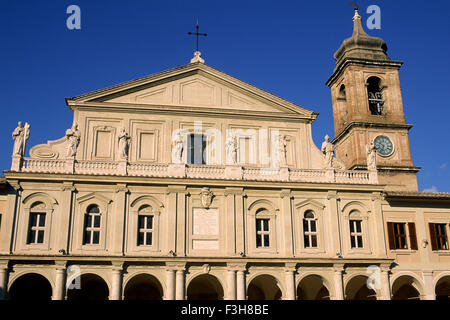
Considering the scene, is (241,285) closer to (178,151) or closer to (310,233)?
(310,233)

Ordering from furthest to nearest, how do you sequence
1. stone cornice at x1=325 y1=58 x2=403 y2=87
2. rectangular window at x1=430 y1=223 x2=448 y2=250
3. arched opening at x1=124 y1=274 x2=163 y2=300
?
1. stone cornice at x1=325 y1=58 x2=403 y2=87
2. rectangular window at x1=430 y1=223 x2=448 y2=250
3. arched opening at x1=124 y1=274 x2=163 y2=300

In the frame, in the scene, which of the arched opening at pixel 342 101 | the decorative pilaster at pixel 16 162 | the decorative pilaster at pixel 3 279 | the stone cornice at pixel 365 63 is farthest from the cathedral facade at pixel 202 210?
the arched opening at pixel 342 101

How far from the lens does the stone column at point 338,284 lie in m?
28.1

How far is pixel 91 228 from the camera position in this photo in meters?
27.4

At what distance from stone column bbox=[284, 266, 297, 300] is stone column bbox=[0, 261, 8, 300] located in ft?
47.0

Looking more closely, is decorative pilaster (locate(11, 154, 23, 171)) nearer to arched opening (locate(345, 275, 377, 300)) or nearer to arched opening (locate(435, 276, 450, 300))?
arched opening (locate(345, 275, 377, 300))

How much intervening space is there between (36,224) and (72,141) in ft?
15.9

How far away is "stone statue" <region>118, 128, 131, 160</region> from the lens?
93.8 ft

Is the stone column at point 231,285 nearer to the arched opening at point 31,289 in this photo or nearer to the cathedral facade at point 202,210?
the cathedral facade at point 202,210

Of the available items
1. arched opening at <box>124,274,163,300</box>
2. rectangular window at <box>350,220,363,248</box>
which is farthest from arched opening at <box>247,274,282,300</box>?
arched opening at <box>124,274,163,300</box>

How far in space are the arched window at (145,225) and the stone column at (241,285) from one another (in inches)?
198

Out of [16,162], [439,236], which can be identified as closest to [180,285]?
[16,162]

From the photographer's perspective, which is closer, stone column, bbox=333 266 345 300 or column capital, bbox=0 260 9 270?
column capital, bbox=0 260 9 270

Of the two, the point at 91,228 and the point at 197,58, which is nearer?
the point at 91,228
